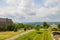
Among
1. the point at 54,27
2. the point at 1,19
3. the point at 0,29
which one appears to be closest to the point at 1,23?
the point at 1,19

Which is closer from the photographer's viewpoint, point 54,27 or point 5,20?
point 54,27

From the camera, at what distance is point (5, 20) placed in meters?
54.7

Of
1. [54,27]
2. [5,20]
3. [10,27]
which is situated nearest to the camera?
[54,27]

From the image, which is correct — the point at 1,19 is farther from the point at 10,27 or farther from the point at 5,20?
the point at 10,27

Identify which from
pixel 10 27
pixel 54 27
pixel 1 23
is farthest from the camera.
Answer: pixel 1 23

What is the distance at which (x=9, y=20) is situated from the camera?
188ft

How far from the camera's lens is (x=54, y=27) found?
3762 cm

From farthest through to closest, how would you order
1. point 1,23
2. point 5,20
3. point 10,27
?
point 5,20
point 1,23
point 10,27

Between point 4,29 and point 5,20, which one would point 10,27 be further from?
point 5,20

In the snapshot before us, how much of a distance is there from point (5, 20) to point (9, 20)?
115 inches

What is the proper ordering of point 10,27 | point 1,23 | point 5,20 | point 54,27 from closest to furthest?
1. point 54,27
2. point 10,27
3. point 1,23
4. point 5,20

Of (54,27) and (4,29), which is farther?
(4,29)

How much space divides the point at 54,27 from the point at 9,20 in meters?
24.6

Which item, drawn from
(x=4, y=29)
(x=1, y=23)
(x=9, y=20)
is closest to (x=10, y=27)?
(x=4, y=29)
